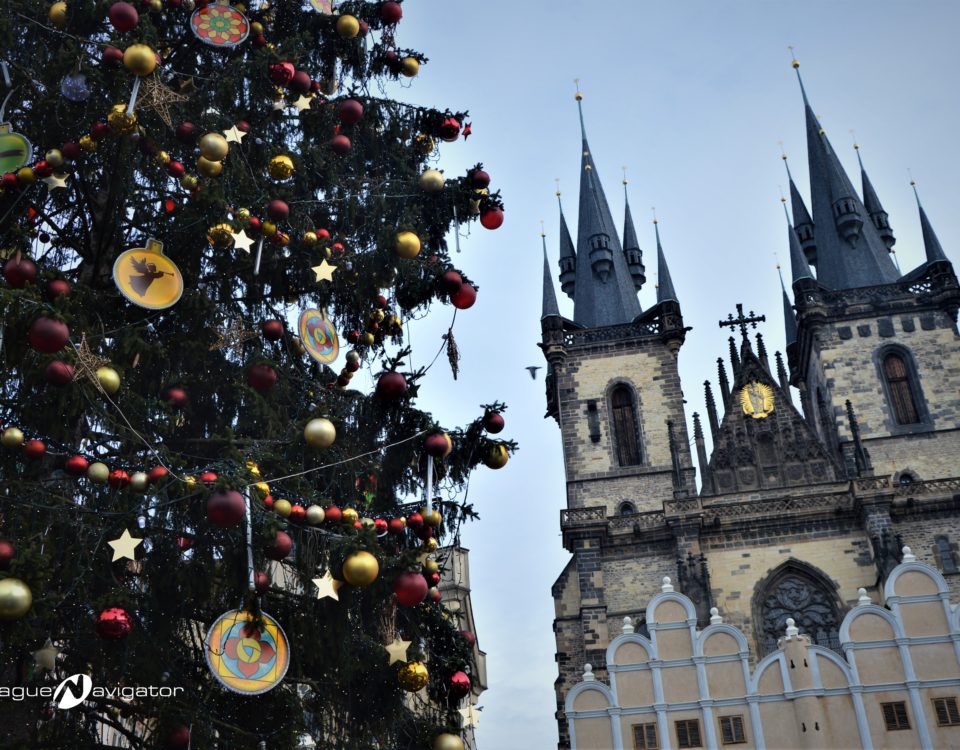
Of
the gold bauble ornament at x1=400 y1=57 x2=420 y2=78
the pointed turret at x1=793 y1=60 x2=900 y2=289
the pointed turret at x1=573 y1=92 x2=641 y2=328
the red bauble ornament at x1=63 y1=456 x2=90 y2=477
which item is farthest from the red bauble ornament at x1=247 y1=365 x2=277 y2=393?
the pointed turret at x1=793 y1=60 x2=900 y2=289

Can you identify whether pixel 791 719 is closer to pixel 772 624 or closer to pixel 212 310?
pixel 212 310

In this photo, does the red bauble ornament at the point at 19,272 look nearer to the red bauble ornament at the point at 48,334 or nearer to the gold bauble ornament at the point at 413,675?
the red bauble ornament at the point at 48,334

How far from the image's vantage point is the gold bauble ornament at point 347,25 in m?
8.31

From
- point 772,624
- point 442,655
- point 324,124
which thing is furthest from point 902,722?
point 772,624

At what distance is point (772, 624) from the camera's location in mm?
26844

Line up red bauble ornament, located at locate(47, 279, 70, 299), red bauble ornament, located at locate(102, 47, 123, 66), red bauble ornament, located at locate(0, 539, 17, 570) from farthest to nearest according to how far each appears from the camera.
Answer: red bauble ornament, located at locate(102, 47, 123, 66)
red bauble ornament, located at locate(47, 279, 70, 299)
red bauble ornament, located at locate(0, 539, 17, 570)

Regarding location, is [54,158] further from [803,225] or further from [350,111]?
[803,225]

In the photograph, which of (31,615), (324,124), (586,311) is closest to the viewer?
(31,615)

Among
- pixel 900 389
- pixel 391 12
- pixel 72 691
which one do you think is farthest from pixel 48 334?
pixel 900 389

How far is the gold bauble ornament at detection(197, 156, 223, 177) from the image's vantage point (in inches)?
262

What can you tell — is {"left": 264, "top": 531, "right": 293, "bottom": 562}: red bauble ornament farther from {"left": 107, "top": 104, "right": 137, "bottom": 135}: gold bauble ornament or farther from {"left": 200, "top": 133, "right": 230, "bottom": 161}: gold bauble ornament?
{"left": 107, "top": 104, "right": 137, "bottom": 135}: gold bauble ornament

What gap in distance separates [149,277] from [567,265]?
106 ft

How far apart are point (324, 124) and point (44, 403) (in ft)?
11.8

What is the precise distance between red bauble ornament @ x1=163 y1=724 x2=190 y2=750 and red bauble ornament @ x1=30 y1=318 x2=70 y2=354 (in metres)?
2.12
